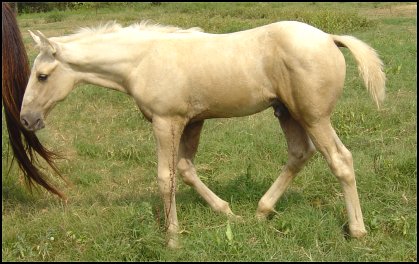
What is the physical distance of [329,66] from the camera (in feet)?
11.8

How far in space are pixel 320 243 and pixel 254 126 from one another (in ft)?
9.08

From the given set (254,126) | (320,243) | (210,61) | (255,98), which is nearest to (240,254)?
(320,243)

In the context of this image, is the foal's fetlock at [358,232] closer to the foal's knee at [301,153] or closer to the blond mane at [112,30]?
the foal's knee at [301,153]

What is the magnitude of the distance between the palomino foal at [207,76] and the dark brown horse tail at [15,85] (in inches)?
19.5

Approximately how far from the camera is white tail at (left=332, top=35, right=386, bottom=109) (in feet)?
12.5

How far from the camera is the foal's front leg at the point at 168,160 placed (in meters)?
3.85

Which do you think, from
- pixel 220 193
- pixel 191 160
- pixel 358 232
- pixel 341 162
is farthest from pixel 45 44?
pixel 358 232

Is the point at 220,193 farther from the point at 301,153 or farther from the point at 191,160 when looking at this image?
the point at 301,153

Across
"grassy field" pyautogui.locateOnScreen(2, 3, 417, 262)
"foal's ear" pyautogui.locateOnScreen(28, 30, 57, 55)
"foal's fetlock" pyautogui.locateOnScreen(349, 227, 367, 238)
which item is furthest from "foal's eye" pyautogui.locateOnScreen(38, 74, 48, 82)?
"foal's fetlock" pyautogui.locateOnScreen(349, 227, 367, 238)

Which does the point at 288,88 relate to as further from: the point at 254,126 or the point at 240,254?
the point at 254,126

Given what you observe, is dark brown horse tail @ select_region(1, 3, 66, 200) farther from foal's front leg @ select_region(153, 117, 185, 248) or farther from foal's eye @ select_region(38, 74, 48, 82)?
foal's front leg @ select_region(153, 117, 185, 248)

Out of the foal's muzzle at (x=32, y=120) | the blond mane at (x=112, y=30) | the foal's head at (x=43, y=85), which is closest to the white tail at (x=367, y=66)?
the blond mane at (x=112, y=30)

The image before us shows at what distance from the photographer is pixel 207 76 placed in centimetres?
380

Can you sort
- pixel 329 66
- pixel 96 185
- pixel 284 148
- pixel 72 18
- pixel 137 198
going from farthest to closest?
1. pixel 72 18
2. pixel 284 148
3. pixel 96 185
4. pixel 137 198
5. pixel 329 66
